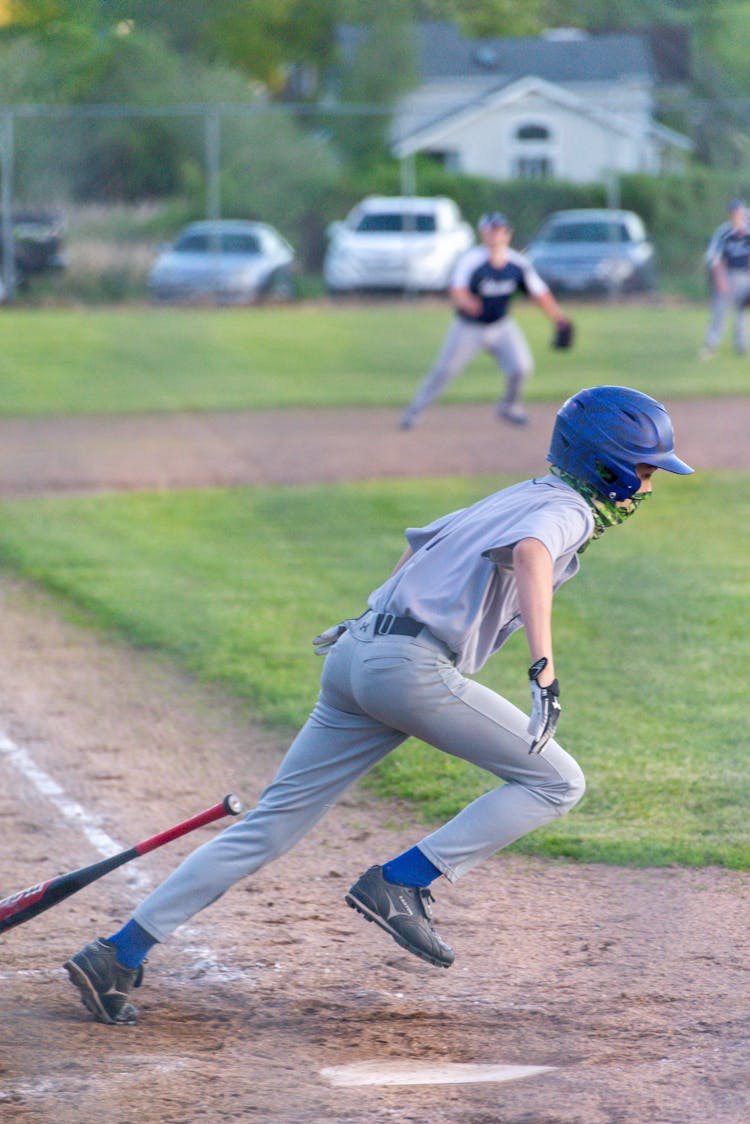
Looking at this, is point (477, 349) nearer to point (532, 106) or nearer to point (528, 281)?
point (528, 281)

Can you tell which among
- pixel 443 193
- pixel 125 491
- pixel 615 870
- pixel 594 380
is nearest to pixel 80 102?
pixel 443 193

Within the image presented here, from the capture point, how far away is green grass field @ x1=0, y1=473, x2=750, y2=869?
612cm

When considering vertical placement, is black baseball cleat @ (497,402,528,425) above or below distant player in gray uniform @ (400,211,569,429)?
below

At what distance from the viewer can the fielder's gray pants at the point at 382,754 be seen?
13.2 feet

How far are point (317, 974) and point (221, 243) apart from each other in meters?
25.9

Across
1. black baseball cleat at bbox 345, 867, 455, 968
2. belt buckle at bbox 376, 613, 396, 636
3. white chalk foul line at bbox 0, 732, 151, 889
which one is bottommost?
white chalk foul line at bbox 0, 732, 151, 889

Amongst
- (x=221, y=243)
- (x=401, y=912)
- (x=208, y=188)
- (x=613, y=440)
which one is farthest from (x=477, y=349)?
(x=208, y=188)

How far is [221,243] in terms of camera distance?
2925 cm

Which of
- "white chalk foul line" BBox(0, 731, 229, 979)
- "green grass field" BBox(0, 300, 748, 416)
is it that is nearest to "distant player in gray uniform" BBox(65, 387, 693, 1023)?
"white chalk foul line" BBox(0, 731, 229, 979)

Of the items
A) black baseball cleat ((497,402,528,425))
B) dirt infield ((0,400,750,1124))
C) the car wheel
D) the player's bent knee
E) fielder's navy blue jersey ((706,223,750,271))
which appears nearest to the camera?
dirt infield ((0,400,750,1124))

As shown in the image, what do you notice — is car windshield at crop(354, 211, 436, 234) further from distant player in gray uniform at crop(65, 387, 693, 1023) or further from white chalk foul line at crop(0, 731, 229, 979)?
distant player in gray uniform at crop(65, 387, 693, 1023)

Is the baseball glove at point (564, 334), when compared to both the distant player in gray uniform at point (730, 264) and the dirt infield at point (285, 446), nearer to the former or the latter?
the dirt infield at point (285, 446)

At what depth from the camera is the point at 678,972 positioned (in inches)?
179

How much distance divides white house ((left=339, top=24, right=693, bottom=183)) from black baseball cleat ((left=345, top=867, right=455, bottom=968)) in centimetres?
3244
